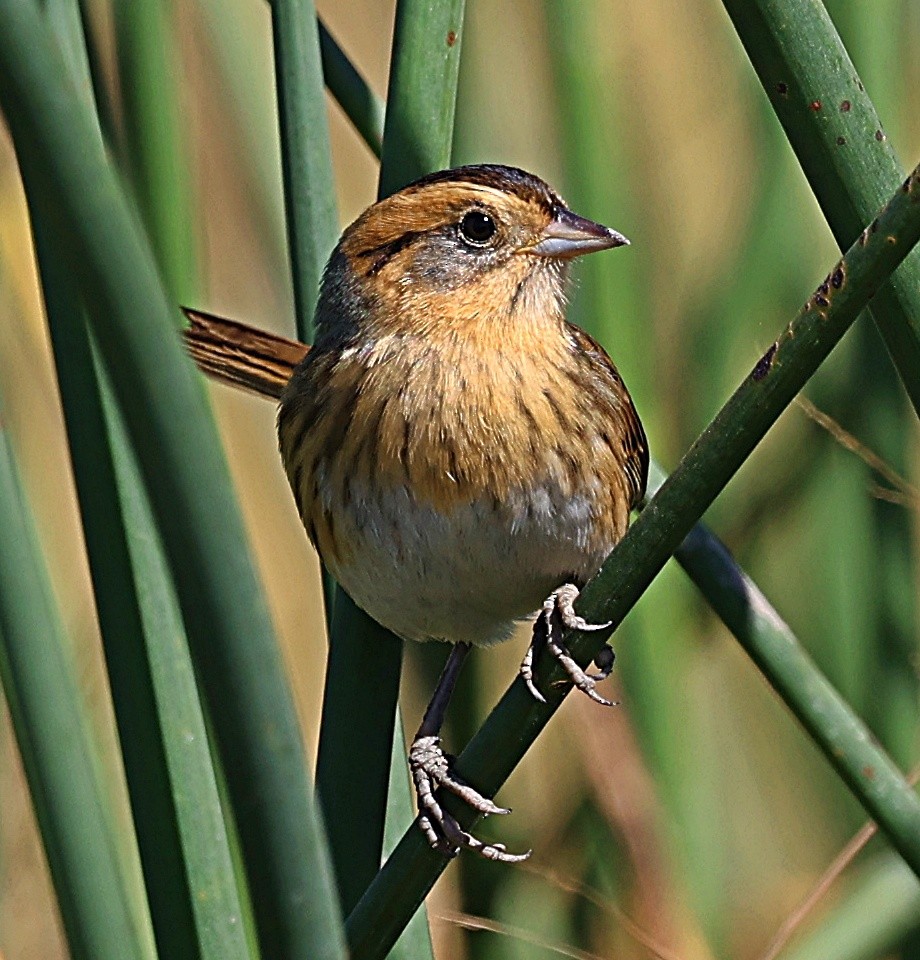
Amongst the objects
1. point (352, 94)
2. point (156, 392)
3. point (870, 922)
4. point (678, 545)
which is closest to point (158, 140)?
point (352, 94)

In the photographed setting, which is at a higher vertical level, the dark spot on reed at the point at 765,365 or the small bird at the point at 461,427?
the dark spot on reed at the point at 765,365

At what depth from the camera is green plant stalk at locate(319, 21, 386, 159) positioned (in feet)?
4.43

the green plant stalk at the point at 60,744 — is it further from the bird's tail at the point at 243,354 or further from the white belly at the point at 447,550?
the bird's tail at the point at 243,354

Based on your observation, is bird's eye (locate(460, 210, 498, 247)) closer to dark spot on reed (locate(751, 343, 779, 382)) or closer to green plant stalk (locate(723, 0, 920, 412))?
green plant stalk (locate(723, 0, 920, 412))

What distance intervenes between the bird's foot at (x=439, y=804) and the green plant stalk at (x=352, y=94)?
551mm

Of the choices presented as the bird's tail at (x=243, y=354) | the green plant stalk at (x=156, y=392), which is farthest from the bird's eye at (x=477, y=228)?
the green plant stalk at (x=156, y=392)

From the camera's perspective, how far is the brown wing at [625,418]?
1508 millimetres

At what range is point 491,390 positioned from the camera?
4.67ft

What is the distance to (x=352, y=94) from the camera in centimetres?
136

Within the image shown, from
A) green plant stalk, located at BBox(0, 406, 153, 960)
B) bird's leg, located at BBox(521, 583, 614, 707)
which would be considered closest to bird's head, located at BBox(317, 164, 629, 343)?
bird's leg, located at BBox(521, 583, 614, 707)

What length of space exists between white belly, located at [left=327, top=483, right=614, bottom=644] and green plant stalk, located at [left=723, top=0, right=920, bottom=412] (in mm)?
516

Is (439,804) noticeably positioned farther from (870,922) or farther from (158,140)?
(158,140)

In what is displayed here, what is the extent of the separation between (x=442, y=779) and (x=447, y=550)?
0.66 ft

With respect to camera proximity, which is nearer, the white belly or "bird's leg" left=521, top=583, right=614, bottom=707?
"bird's leg" left=521, top=583, right=614, bottom=707
